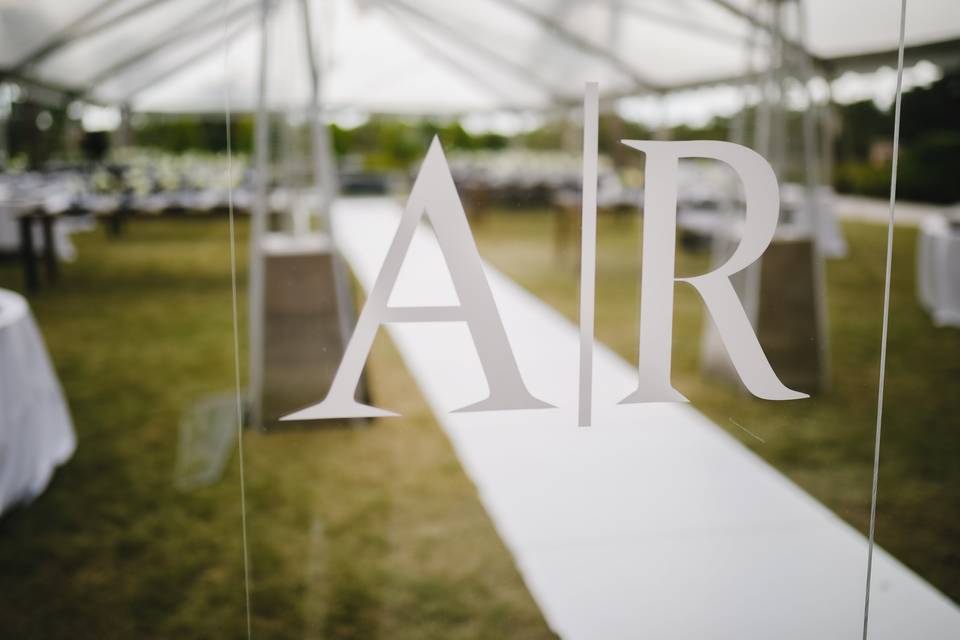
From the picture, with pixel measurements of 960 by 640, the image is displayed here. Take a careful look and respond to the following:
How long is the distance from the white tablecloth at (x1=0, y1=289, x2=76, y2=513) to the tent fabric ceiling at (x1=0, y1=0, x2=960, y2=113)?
1050 mm

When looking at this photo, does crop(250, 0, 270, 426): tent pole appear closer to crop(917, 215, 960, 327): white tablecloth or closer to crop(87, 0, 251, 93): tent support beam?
crop(87, 0, 251, 93): tent support beam

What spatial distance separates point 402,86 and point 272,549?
1022 centimetres

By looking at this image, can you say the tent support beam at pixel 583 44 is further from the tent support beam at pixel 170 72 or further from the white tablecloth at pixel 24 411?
the tent support beam at pixel 170 72

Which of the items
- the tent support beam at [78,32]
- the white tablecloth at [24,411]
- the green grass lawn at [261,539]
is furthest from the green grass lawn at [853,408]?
the tent support beam at [78,32]

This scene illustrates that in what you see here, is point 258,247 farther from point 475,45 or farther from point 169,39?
point 169,39

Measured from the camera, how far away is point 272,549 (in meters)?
2.33

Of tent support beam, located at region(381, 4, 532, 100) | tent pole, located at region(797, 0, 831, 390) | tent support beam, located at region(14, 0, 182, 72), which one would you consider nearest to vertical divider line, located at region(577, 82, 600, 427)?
tent pole, located at region(797, 0, 831, 390)

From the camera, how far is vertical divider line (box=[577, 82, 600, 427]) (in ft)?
4.27

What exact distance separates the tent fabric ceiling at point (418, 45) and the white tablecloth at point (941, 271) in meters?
1.99

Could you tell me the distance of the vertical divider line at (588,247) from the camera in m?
1.30

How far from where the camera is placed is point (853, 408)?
3.50m

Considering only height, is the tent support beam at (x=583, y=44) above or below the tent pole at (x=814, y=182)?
above

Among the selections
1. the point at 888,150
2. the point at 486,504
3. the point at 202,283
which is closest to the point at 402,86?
the point at 202,283

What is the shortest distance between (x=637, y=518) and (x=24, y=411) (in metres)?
2.04
